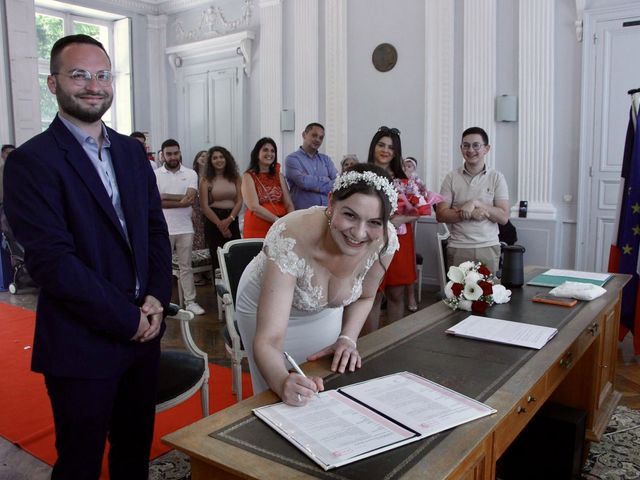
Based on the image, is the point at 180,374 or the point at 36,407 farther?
the point at 36,407

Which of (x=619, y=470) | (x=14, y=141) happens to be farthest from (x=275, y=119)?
(x=619, y=470)

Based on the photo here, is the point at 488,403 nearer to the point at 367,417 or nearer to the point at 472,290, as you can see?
the point at 367,417

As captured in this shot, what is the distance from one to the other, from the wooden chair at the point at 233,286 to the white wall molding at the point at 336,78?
13.3 feet

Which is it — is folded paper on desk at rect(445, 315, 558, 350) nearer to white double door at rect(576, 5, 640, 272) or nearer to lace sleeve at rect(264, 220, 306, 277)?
lace sleeve at rect(264, 220, 306, 277)

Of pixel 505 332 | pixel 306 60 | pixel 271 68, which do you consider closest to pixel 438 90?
pixel 306 60

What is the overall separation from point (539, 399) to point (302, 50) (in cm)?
628

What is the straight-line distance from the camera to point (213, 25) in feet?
27.9

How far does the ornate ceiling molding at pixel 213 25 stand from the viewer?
8062 mm

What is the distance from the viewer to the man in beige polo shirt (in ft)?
11.9

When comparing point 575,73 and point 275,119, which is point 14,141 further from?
point 575,73

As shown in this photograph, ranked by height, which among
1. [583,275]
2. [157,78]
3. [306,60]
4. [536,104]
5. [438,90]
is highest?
[157,78]

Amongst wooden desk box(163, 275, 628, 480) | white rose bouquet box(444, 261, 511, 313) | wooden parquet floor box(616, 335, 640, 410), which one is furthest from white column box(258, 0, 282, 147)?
wooden desk box(163, 275, 628, 480)

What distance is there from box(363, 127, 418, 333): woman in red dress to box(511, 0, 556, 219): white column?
2.19 meters

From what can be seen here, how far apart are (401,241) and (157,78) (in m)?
6.70
